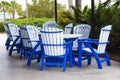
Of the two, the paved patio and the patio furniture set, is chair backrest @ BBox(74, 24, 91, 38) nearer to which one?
the patio furniture set

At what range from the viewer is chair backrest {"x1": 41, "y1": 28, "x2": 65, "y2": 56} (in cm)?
692

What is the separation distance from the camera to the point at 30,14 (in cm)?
3766

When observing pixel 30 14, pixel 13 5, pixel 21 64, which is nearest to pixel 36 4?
pixel 30 14

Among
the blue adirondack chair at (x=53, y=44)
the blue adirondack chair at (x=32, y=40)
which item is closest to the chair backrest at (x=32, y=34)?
the blue adirondack chair at (x=32, y=40)

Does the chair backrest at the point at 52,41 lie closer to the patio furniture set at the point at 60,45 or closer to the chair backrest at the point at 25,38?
the patio furniture set at the point at 60,45

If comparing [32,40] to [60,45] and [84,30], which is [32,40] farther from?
[84,30]

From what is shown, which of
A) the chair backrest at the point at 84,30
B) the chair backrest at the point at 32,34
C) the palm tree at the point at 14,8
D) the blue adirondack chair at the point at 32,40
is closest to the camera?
the blue adirondack chair at the point at 32,40

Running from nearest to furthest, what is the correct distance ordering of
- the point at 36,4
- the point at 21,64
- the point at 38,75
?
the point at 38,75 → the point at 21,64 → the point at 36,4

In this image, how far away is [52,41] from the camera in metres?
6.96

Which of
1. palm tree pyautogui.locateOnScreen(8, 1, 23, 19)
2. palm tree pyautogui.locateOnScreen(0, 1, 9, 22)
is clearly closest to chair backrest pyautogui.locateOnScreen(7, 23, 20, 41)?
palm tree pyautogui.locateOnScreen(0, 1, 9, 22)

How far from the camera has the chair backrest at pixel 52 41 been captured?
272 inches

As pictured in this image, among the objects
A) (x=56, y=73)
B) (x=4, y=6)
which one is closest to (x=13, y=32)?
(x=56, y=73)

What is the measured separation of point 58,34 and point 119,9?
3987mm

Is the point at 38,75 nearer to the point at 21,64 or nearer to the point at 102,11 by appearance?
the point at 21,64
